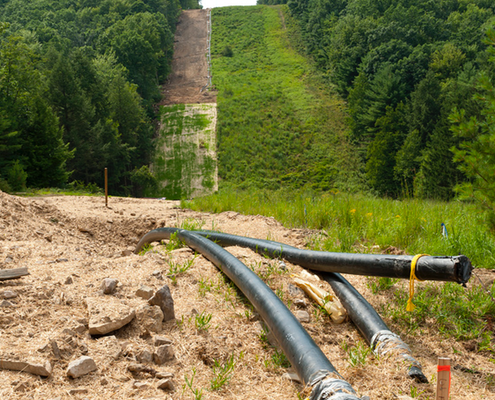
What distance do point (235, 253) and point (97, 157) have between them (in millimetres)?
29331

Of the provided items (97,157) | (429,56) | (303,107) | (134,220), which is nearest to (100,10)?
(303,107)

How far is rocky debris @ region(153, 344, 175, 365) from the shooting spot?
2.79 metres

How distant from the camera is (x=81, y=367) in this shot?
2.47 meters

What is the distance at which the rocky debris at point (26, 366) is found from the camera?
7.76 feet

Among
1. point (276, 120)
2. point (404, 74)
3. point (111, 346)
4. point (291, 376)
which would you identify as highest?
point (404, 74)

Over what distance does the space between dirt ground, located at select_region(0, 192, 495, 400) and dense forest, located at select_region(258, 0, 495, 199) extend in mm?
21040

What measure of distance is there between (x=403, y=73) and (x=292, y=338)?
1876 inches

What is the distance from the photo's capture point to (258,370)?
9.73 ft

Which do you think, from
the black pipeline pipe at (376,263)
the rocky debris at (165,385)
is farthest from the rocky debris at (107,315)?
the black pipeline pipe at (376,263)

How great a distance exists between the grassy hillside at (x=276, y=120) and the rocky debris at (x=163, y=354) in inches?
1274

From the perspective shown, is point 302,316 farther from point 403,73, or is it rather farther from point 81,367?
point 403,73

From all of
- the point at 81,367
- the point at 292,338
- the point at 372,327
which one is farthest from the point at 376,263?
the point at 81,367

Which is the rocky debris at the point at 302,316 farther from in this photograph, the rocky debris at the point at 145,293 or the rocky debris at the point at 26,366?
the rocky debris at the point at 26,366

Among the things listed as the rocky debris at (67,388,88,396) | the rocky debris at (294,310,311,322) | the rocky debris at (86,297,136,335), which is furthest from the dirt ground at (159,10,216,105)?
the rocky debris at (67,388,88,396)
